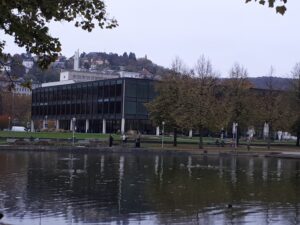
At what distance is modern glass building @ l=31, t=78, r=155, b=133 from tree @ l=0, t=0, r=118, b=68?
88.5 metres

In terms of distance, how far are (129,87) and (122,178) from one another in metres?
75.5

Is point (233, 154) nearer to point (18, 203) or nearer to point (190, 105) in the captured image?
point (190, 105)

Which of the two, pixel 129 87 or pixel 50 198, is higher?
pixel 129 87

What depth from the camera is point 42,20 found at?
453 inches

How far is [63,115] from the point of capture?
118 metres

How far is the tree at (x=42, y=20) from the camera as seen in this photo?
1047 cm

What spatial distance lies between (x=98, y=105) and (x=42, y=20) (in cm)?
9732

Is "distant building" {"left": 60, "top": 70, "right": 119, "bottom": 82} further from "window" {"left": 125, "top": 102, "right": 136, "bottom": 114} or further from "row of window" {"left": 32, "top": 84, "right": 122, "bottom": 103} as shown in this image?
"window" {"left": 125, "top": 102, "right": 136, "bottom": 114}

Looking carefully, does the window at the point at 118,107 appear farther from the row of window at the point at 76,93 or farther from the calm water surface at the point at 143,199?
the calm water surface at the point at 143,199

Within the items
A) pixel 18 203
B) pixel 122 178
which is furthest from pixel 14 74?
pixel 122 178

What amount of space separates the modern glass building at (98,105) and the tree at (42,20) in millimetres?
88494

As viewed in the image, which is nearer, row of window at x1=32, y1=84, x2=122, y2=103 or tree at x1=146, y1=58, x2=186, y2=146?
tree at x1=146, y1=58, x2=186, y2=146

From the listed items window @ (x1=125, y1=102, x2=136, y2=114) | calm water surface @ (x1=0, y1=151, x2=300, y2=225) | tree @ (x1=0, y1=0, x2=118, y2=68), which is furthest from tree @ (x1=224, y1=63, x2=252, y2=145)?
tree @ (x1=0, y1=0, x2=118, y2=68)

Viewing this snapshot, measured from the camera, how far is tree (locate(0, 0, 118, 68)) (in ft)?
34.3
